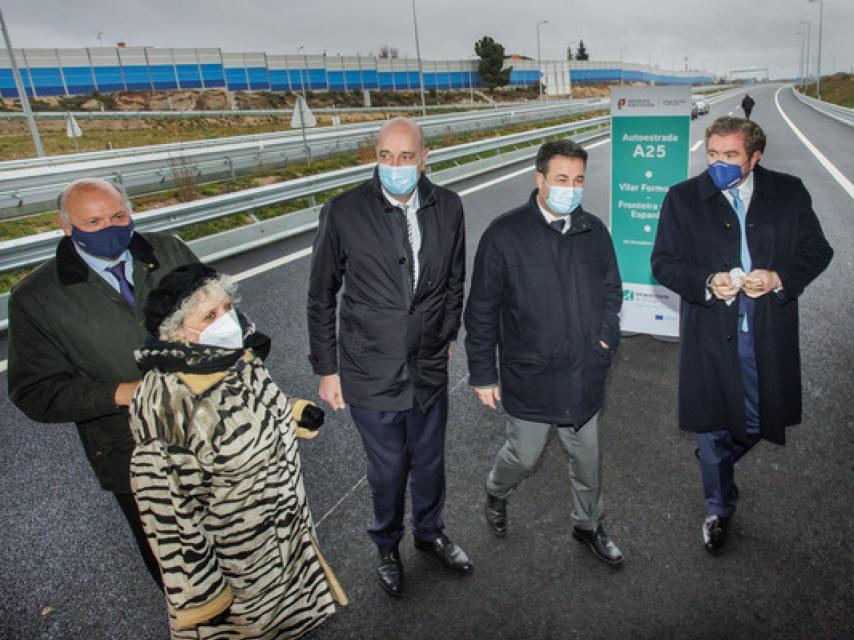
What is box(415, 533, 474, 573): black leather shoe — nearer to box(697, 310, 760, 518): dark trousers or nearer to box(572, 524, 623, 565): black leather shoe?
box(572, 524, 623, 565): black leather shoe

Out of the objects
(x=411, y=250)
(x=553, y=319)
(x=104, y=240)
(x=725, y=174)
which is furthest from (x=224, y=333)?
(x=725, y=174)

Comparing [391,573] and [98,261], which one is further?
[391,573]

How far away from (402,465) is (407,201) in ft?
4.25

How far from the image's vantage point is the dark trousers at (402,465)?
9.49 feet

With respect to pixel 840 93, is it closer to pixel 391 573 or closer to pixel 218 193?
pixel 218 193

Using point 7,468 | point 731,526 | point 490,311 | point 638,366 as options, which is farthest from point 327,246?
point 638,366

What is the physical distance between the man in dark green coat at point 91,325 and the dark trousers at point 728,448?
9.31 feet

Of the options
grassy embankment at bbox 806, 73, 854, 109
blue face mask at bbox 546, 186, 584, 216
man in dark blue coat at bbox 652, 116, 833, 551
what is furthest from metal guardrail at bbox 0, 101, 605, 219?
grassy embankment at bbox 806, 73, 854, 109

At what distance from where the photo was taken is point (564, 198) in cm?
283

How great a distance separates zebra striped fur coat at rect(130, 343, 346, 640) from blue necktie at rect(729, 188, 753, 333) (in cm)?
229

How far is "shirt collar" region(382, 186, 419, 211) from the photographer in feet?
9.18

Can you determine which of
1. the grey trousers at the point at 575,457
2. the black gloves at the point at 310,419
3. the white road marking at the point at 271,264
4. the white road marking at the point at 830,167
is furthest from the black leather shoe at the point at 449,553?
the white road marking at the point at 830,167

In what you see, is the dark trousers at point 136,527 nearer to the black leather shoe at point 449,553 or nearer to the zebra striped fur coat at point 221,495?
the zebra striped fur coat at point 221,495

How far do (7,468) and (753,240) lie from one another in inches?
189
